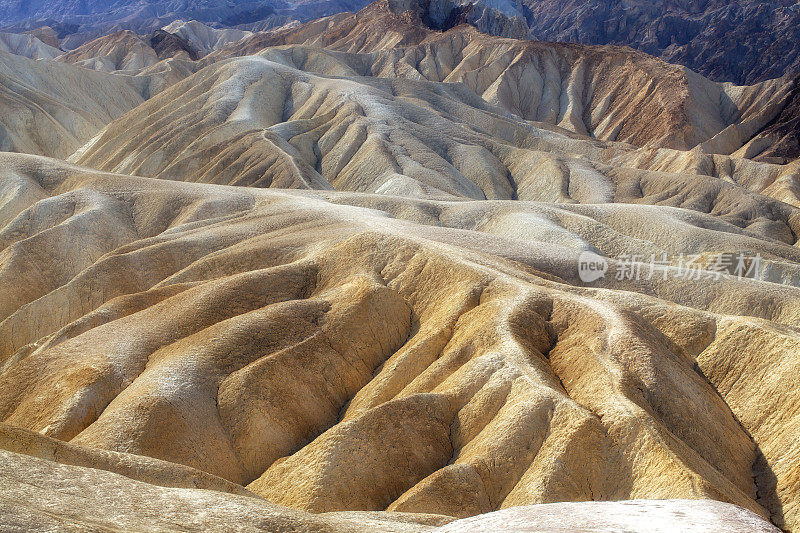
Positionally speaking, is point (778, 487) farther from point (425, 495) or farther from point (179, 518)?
point (179, 518)

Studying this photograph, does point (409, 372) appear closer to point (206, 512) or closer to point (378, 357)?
point (378, 357)

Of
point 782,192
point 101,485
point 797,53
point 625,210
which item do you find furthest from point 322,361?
point 797,53

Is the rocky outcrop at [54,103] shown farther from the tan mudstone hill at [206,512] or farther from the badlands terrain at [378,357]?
the tan mudstone hill at [206,512]

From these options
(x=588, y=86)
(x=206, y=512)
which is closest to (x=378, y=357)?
(x=206, y=512)

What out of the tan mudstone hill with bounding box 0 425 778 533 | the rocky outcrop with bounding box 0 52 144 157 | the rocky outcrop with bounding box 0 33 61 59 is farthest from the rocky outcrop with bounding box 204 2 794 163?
the tan mudstone hill with bounding box 0 425 778 533

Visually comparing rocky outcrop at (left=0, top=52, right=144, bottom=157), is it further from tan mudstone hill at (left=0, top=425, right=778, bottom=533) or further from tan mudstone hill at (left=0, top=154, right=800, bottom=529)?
tan mudstone hill at (left=0, top=425, right=778, bottom=533)

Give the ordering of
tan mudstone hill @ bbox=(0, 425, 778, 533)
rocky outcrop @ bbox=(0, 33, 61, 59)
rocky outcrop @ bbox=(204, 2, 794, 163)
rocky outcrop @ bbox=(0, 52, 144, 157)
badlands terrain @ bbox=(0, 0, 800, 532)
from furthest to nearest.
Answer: rocky outcrop @ bbox=(0, 33, 61, 59) < rocky outcrop @ bbox=(204, 2, 794, 163) < rocky outcrop @ bbox=(0, 52, 144, 157) < badlands terrain @ bbox=(0, 0, 800, 532) < tan mudstone hill @ bbox=(0, 425, 778, 533)

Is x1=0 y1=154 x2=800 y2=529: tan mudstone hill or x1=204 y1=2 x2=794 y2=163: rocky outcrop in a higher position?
x1=0 y1=154 x2=800 y2=529: tan mudstone hill

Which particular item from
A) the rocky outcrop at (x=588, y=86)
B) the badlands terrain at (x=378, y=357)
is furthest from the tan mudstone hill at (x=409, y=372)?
the rocky outcrop at (x=588, y=86)
